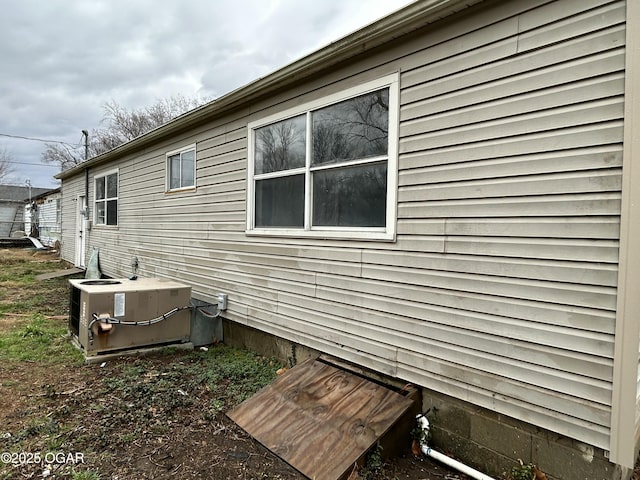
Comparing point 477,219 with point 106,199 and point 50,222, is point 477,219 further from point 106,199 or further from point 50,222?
point 50,222

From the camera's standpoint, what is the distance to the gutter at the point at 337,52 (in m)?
2.68

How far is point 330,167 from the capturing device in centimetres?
367

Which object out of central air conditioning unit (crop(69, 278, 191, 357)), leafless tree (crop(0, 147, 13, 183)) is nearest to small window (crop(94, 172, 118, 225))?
central air conditioning unit (crop(69, 278, 191, 357))

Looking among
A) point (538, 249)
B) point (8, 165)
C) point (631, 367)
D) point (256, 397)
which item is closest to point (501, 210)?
point (538, 249)

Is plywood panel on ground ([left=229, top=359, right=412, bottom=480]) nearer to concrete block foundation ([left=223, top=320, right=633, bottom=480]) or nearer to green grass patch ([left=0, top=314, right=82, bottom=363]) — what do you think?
concrete block foundation ([left=223, top=320, right=633, bottom=480])

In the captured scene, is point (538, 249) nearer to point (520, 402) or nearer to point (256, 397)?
point (520, 402)

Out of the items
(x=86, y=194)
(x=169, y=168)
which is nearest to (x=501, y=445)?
(x=169, y=168)

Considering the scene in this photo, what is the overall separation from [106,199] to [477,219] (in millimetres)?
9597

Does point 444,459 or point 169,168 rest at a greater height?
point 169,168

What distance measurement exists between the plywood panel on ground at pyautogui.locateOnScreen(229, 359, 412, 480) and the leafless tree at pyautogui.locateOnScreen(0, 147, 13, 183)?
168 feet

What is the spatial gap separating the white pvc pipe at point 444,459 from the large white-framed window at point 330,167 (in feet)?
4.51

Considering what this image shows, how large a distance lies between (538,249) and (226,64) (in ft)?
107

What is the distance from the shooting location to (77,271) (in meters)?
10.9

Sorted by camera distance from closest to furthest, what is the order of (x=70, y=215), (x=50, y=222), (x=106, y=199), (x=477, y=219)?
(x=477, y=219)
(x=106, y=199)
(x=70, y=215)
(x=50, y=222)
